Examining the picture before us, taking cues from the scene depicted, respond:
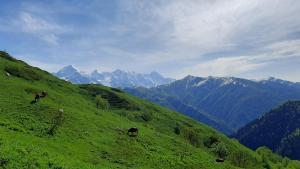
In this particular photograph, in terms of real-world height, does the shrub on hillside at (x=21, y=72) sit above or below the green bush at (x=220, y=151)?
above

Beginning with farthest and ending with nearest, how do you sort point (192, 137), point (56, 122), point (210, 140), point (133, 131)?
1. point (210, 140)
2. point (192, 137)
3. point (133, 131)
4. point (56, 122)

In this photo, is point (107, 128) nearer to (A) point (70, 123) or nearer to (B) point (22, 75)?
(A) point (70, 123)

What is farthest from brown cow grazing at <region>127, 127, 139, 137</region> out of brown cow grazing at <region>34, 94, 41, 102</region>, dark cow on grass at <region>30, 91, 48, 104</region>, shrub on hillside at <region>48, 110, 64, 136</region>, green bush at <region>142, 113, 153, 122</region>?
green bush at <region>142, 113, 153, 122</region>

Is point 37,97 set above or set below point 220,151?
above

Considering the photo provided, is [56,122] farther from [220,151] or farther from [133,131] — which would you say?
[220,151]

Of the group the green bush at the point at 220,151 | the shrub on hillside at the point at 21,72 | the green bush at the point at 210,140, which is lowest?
the green bush at the point at 220,151

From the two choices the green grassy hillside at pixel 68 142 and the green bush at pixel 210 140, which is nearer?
the green grassy hillside at pixel 68 142

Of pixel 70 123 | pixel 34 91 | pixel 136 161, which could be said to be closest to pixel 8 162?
pixel 136 161

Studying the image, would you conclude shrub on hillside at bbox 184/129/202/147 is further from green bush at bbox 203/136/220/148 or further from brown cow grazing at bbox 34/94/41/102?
brown cow grazing at bbox 34/94/41/102

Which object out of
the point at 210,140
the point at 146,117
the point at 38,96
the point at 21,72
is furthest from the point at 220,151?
the point at 21,72

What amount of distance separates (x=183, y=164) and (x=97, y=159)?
18658 millimetres

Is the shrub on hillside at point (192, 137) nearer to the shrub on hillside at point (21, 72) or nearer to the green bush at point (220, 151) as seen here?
the green bush at point (220, 151)

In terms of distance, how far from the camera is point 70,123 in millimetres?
70625

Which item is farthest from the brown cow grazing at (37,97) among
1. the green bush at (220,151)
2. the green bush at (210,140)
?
the green bush at (210,140)
